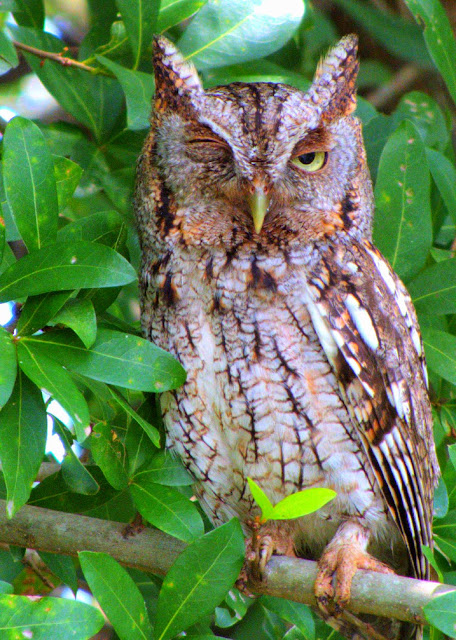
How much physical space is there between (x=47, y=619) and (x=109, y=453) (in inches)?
18.4

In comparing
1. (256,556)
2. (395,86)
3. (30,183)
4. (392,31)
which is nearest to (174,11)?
(30,183)

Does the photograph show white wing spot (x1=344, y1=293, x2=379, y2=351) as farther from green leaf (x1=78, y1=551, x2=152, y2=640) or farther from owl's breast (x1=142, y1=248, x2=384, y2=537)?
green leaf (x1=78, y1=551, x2=152, y2=640)

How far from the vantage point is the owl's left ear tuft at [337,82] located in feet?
7.37

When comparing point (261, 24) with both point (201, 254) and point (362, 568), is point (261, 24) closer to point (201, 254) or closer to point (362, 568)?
point (201, 254)

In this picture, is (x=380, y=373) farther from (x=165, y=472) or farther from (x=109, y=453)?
(x=109, y=453)

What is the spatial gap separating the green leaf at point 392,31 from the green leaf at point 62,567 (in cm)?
297

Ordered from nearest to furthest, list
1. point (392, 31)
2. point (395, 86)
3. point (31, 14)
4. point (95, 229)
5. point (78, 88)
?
point (95, 229) → point (78, 88) → point (31, 14) → point (392, 31) → point (395, 86)

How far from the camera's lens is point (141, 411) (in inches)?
89.5

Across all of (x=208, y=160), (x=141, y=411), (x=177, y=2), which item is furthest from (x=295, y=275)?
(x=177, y=2)

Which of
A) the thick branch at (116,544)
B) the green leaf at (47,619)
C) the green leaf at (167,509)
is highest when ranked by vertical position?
the green leaf at (167,509)

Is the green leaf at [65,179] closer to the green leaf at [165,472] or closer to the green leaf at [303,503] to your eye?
the green leaf at [165,472]

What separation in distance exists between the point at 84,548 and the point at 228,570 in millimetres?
409

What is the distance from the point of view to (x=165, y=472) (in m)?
2.12

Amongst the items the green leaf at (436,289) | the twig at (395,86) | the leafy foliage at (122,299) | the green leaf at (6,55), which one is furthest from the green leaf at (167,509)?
the twig at (395,86)
